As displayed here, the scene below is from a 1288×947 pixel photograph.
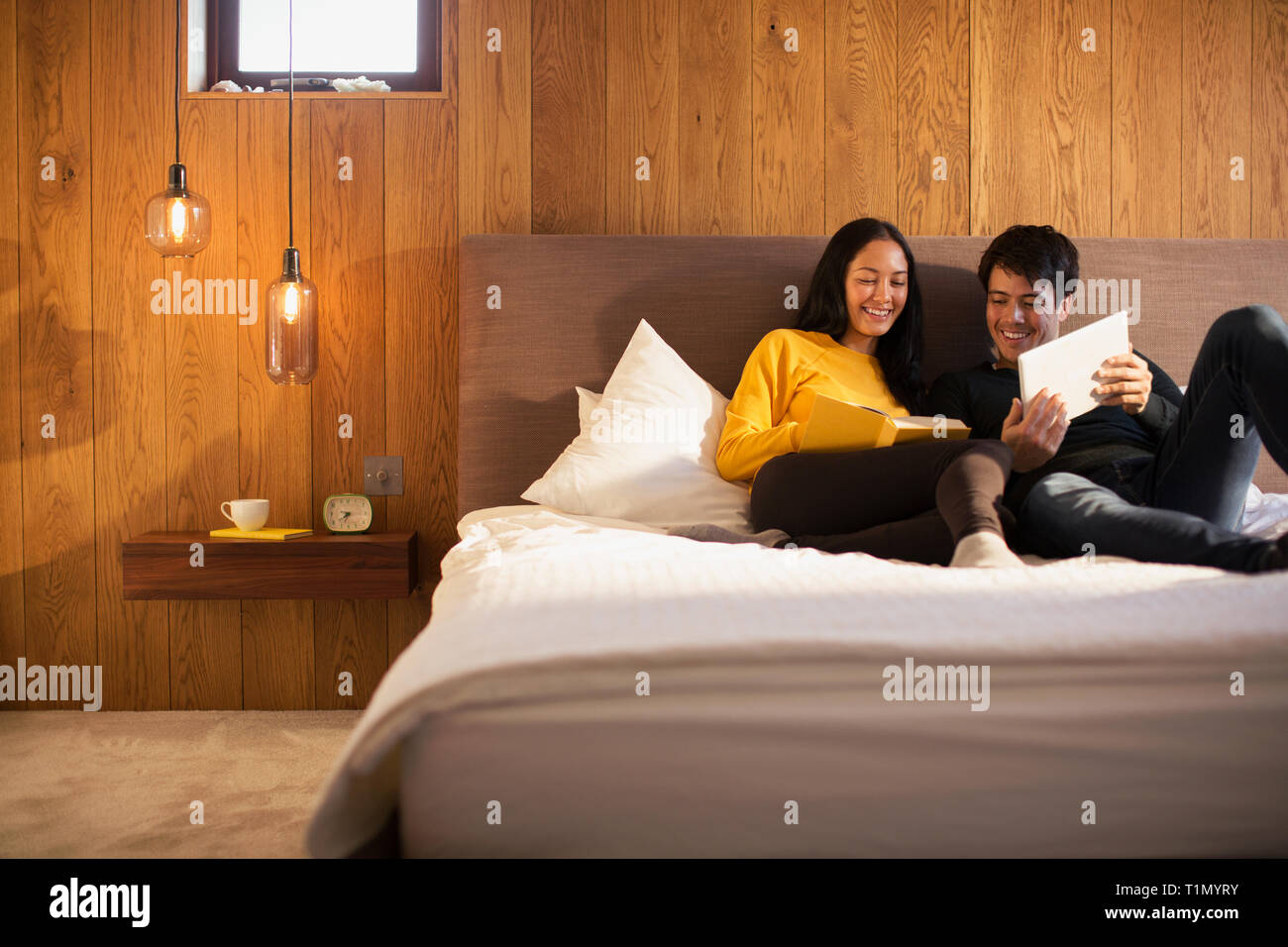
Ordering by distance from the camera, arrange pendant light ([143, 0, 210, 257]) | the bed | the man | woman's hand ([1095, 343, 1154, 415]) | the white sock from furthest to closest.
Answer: pendant light ([143, 0, 210, 257]) < woman's hand ([1095, 343, 1154, 415]) < the man < the white sock < the bed

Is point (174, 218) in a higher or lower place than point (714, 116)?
lower

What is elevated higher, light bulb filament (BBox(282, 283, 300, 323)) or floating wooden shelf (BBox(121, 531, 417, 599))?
light bulb filament (BBox(282, 283, 300, 323))

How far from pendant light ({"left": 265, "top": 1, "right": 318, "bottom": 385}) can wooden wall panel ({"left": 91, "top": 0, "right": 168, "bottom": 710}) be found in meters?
0.37

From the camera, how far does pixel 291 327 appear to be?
2193mm

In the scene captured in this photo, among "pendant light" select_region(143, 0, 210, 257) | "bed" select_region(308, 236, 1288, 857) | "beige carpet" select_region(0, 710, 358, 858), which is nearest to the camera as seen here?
"bed" select_region(308, 236, 1288, 857)

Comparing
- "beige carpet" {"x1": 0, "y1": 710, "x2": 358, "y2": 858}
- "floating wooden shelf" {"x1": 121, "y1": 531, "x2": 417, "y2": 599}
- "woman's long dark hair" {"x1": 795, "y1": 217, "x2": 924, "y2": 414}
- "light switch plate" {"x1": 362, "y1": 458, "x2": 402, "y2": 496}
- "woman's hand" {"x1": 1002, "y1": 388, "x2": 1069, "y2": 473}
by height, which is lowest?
"beige carpet" {"x1": 0, "y1": 710, "x2": 358, "y2": 858}

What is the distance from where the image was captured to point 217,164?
231cm

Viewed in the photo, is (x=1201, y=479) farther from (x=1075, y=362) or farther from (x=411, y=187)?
(x=411, y=187)

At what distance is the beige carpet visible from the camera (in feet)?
4.89

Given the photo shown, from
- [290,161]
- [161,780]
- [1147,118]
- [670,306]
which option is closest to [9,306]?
[290,161]

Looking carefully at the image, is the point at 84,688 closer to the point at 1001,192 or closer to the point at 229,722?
the point at 229,722

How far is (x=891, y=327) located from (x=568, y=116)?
1.10 metres

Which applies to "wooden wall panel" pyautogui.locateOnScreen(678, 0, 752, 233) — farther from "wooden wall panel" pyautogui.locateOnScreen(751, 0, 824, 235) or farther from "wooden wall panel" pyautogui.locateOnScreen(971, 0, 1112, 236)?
"wooden wall panel" pyautogui.locateOnScreen(971, 0, 1112, 236)

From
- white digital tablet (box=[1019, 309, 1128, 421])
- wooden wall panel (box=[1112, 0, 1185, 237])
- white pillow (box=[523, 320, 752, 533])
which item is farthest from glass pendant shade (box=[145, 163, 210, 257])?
wooden wall panel (box=[1112, 0, 1185, 237])
